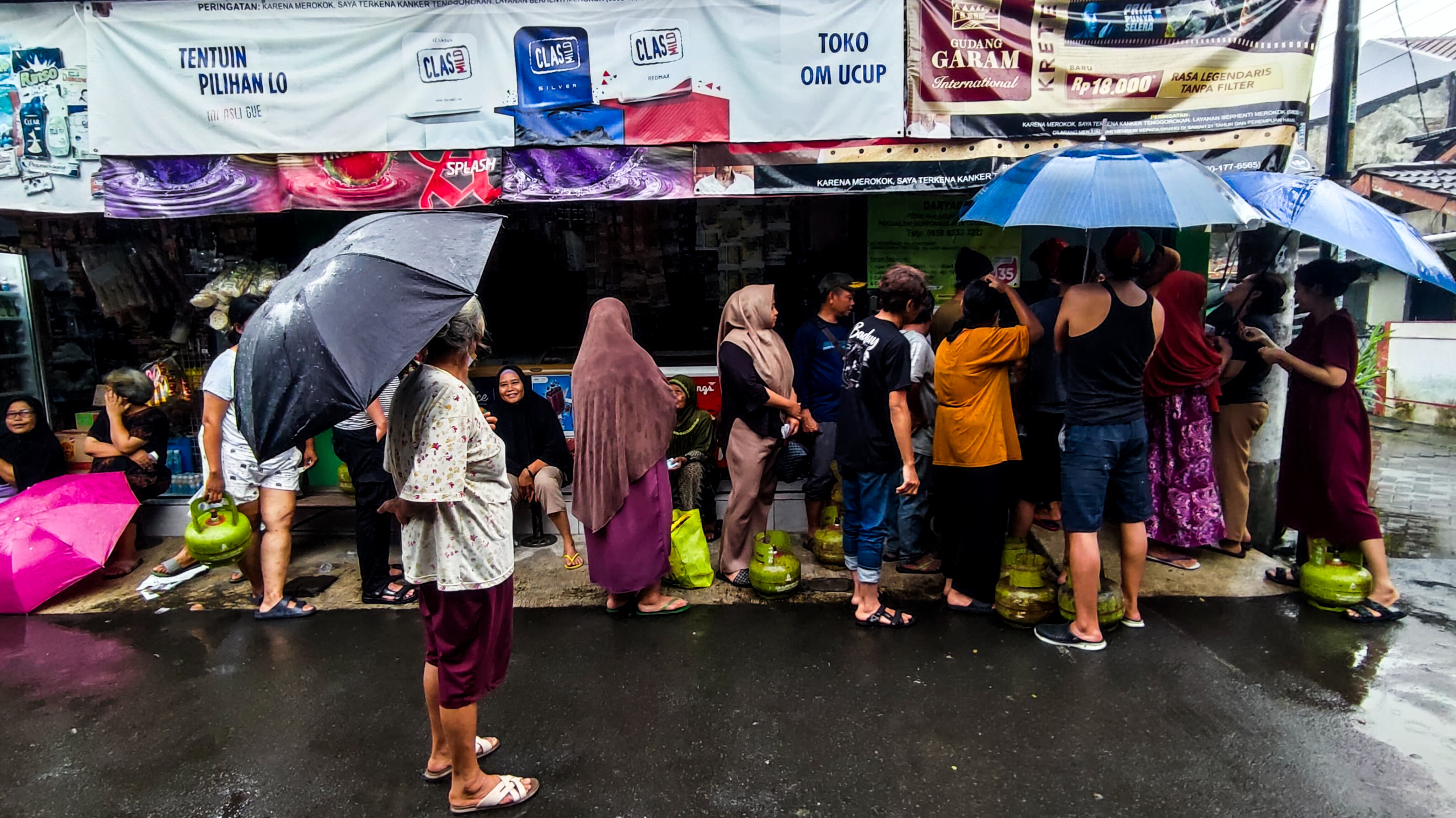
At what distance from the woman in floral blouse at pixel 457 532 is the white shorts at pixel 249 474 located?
2.37 metres

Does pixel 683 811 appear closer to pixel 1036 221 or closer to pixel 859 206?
pixel 1036 221

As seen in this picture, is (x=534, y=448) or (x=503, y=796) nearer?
(x=503, y=796)

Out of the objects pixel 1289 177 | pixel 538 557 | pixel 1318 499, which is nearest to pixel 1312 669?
pixel 1318 499

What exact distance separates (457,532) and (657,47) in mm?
3655

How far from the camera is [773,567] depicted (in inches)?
178

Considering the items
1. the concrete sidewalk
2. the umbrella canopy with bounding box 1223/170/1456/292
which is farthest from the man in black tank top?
the concrete sidewalk

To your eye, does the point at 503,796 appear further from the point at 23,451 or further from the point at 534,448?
the point at 23,451

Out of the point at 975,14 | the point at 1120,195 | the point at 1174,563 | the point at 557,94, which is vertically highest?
the point at 975,14

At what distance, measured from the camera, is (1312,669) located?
3.58 metres

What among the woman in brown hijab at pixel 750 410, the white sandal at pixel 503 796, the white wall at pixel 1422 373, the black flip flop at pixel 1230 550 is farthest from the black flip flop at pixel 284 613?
the white wall at pixel 1422 373

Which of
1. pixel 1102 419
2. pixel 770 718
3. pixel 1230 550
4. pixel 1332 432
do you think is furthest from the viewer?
pixel 1230 550

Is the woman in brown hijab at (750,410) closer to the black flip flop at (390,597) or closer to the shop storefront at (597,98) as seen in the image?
the shop storefront at (597,98)

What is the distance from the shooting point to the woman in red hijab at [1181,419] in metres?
4.50

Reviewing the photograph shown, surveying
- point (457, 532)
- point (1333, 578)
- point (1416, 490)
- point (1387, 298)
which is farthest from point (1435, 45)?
point (457, 532)
